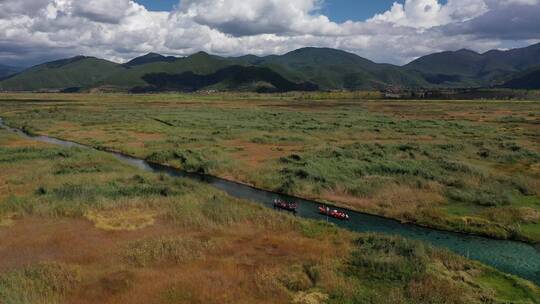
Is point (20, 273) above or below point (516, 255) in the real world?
above

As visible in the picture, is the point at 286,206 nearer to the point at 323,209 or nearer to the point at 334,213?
the point at 323,209

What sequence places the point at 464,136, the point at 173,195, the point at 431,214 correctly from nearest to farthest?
the point at 431,214, the point at 173,195, the point at 464,136

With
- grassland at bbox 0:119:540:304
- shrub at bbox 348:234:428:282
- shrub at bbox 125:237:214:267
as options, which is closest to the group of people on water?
grassland at bbox 0:119:540:304

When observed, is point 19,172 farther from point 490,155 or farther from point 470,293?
point 490,155

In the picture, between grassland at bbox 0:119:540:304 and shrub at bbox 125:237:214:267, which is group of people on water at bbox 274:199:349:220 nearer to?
grassland at bbox 0:119:540:304

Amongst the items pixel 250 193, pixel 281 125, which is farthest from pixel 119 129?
pixel 250 193

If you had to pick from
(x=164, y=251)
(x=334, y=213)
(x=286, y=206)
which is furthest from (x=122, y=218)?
(x=334, y=213)
